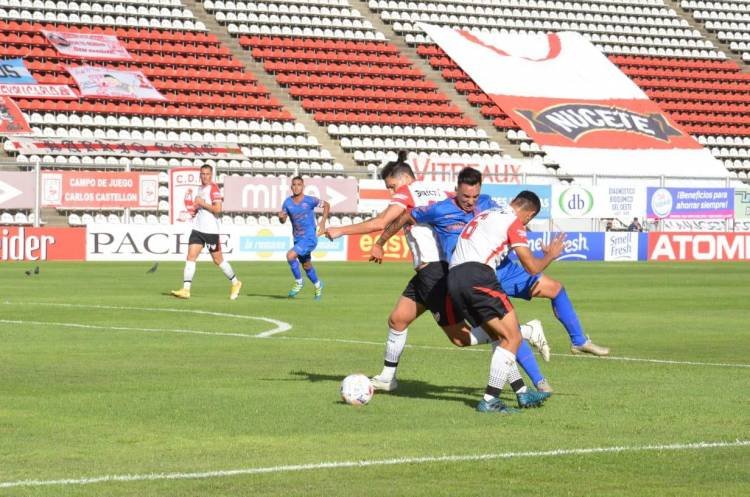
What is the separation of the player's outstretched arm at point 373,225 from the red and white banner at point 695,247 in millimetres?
36000

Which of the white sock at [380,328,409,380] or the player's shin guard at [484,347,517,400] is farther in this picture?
the white sock at [380,328,409,380]

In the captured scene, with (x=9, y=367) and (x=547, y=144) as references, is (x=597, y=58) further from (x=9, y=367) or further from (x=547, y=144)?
(x=9, y=367)

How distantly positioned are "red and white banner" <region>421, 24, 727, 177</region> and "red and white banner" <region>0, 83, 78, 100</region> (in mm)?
18453

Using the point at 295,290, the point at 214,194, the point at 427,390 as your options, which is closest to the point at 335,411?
the point at 427,390

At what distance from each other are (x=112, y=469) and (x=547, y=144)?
166 ft

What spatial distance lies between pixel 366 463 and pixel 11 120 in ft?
132

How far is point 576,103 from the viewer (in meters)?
62.7

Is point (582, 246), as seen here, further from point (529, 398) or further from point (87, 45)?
point (529, 398)

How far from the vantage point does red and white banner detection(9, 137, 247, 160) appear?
45.2 metres

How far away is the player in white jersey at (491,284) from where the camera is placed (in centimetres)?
1062

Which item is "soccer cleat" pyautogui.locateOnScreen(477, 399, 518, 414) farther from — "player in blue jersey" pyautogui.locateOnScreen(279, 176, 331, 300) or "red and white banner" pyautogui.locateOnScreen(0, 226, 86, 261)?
"red and white banner" pyautogui.locateOnScreen(0, 226, 86, 261)

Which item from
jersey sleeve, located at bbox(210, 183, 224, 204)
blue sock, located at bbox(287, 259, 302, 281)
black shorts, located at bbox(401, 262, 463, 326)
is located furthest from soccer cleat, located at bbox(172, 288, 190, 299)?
black shorts, located at bbox(401, 262, 463, 326)

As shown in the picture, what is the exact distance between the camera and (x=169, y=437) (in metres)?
9.29

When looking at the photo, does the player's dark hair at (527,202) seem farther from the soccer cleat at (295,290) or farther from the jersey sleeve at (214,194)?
the soccer cleat at (295,290)
